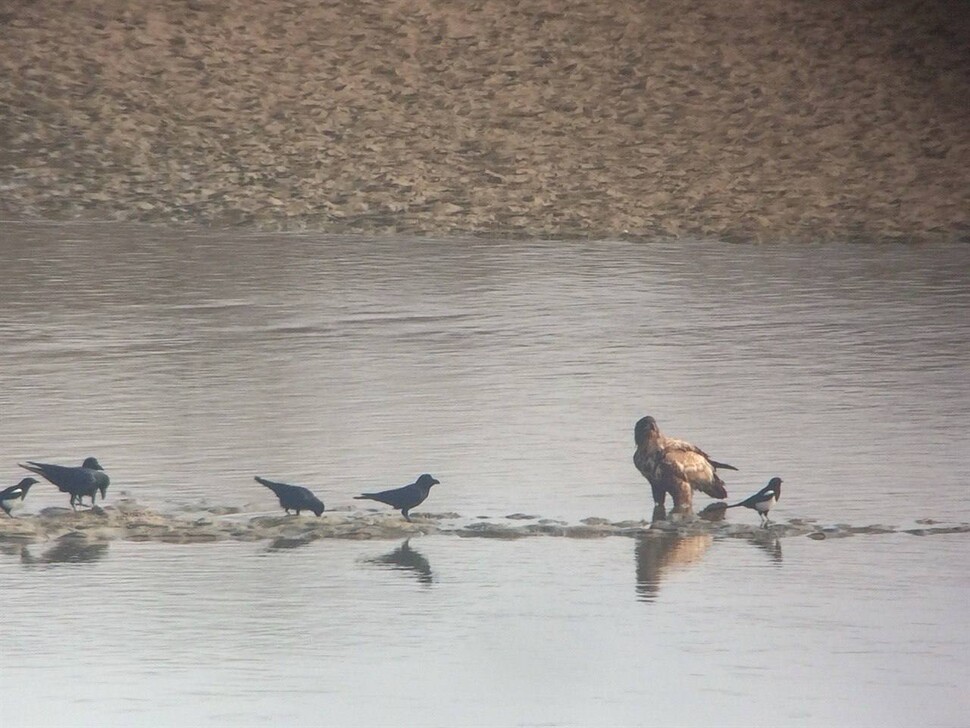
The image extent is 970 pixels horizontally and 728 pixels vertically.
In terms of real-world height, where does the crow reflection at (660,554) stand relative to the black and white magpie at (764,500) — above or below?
below

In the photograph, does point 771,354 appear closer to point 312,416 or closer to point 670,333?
point 670,333

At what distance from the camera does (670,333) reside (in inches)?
360

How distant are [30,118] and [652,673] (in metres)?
10.5

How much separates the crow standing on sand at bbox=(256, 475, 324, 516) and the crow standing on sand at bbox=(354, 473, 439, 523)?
0.46 ft

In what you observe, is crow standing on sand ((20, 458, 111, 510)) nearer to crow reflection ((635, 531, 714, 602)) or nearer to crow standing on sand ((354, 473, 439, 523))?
crow standing on sand ((354, 473, 439, 523))

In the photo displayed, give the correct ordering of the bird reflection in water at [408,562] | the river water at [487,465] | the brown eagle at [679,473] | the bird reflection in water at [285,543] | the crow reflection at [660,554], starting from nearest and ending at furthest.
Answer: the river water at [487,465] < the crow reflection at [660,554] < the bird reflection in water at [408,562] < the bird reflection in water at [285,543] < the brown eagle at [679,473]

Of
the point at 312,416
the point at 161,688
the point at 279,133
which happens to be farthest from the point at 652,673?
the point at 279,133

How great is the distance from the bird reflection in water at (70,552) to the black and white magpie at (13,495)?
0.94 ft

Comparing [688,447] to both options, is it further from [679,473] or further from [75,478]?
[75,478]

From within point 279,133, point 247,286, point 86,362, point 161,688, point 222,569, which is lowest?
point 161,688

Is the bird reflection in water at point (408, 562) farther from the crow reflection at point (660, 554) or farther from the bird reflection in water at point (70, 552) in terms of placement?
the bird reflection in water at point (70, 552)

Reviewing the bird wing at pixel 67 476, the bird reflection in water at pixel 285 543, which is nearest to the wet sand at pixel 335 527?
the bird reflection in water at pixel 285 543

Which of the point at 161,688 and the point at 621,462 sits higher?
the point at 621,462

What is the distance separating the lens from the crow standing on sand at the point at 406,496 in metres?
5.82
